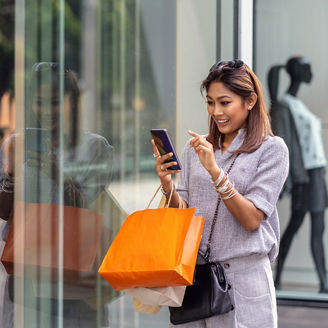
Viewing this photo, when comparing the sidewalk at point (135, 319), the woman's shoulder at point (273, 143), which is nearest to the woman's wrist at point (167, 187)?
the woman's shoulder at point (273, 143)

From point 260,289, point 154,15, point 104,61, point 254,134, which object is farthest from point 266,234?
point 154,15

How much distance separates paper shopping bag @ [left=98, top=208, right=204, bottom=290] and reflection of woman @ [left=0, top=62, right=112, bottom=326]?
61 centimetres

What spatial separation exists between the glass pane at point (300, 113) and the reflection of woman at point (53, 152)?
9.90ft

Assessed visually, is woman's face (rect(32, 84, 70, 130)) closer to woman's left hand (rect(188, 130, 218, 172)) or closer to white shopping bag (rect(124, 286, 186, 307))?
woman's left hand (rect(188, 130, 218, 172))

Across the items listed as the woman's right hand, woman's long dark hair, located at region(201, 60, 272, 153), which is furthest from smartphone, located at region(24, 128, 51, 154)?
woman's long dark hair, located at region(201, 60, 272, 153)

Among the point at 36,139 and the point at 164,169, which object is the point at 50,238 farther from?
the point at 164,169

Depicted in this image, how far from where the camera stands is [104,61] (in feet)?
11.2

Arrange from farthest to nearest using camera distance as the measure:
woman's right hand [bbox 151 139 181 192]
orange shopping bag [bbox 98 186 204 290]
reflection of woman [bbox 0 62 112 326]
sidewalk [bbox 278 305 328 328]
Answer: sidewalk [bbox 278 305 328 328]
reflection of woman [bbox 0 62 112 326]
woman's right hand [bbox 151 139 181 192]
orange shopping bag [bbox 98 186 204 290]

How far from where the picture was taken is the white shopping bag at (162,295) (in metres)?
2.38

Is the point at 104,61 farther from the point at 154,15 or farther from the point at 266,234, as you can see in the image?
the point at 266,234

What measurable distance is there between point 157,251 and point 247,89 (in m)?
0.73

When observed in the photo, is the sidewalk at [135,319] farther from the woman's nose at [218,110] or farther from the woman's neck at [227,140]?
the woman's nose at [218,110]

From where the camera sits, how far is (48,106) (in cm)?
Answer: 298

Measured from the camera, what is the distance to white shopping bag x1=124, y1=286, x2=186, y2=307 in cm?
238
